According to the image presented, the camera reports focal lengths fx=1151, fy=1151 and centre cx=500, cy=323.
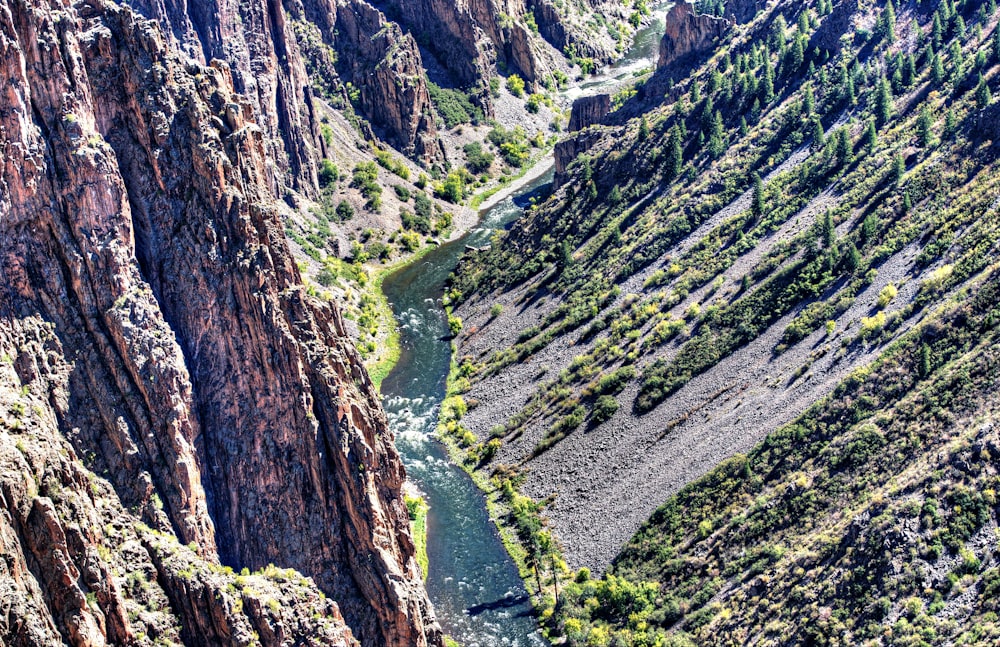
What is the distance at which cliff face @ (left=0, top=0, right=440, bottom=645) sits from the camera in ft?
217

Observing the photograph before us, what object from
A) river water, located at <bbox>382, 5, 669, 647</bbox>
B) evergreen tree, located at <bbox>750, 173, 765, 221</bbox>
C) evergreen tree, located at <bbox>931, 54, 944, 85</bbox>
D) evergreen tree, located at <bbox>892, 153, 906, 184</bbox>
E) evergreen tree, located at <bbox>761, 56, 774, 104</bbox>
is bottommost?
river water, located at <bbox>382, 5, 669, 647</bbox>

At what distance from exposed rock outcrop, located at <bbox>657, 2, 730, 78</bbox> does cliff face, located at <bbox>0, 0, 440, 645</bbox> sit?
118m

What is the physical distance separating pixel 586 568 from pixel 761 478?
58.0ft

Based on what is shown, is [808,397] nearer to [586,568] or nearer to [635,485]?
[635,485]

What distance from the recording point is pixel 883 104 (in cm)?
14412

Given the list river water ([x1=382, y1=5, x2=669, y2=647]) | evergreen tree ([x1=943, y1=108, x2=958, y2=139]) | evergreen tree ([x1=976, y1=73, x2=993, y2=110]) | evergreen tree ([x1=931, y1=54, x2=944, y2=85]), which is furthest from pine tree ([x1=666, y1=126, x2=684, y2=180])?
evergreen tree ([x1=976, y1=73, x2=993, y2=110])

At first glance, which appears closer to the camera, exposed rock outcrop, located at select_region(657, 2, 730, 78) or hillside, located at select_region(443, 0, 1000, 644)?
hillside, located at select_region(443, 0, 1000, 644)

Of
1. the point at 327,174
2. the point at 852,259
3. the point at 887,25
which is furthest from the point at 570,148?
the point at 852,259

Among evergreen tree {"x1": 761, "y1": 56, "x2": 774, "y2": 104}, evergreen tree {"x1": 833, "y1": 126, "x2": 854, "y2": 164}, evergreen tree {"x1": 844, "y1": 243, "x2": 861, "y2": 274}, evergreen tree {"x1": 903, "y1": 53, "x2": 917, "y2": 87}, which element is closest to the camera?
evergreen tree {"x1": 844, "y1": 243, "x2": 861, "y2": 274}

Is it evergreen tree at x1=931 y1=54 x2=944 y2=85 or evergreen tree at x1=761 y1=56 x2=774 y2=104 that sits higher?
evergreen tree at x1=761 y1=56 x2=774 y2=104

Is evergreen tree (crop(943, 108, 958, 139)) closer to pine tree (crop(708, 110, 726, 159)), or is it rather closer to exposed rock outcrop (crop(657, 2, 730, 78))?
pine tree (crop(708, 110, 726, 159))

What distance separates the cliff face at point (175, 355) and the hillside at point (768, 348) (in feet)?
95.2

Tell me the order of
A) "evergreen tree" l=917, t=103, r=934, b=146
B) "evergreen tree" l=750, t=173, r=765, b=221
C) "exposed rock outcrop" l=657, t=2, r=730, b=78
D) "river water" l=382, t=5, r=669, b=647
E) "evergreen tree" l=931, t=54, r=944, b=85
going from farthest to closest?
"exposed rock outcrop" l=657, t=2, r=730, b=78, "evergreen tree" l=931, t=54, r=944, b=85, "evergreen tree" l=750, t=173, r=765, b=221, "evergreen tree" l=917, t=103, r=934, b=146, "river water" l=382, t=5, r=669, b=647

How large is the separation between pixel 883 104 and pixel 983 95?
47.4 feet
